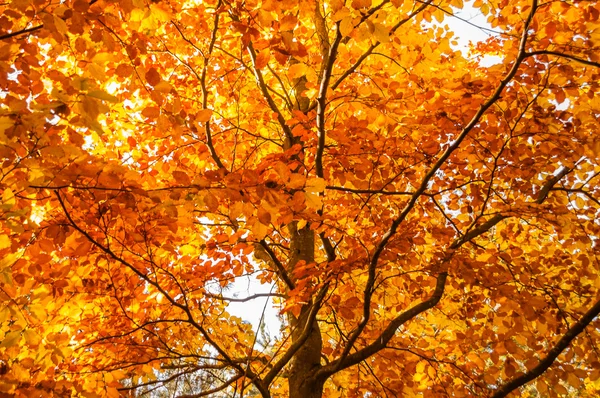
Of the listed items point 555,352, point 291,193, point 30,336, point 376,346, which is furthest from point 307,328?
point 30,336

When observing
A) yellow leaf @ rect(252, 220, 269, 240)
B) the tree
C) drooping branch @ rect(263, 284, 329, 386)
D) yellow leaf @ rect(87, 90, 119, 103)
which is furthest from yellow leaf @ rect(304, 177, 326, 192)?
drooping branch @ rect(263, 284, 329, 386)

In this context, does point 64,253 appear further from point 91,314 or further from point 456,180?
point 456,180

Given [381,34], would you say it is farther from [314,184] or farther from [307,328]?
[307,328]

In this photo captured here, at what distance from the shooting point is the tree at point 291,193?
8.44 ft

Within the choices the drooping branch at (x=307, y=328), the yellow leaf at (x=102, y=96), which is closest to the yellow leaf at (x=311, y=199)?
the yellow leaf at (x=102, y=96)

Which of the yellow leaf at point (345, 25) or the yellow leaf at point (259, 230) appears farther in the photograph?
the yellow leaf at point (345, 25)

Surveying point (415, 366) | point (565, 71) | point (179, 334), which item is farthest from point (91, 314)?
point (565, 71)

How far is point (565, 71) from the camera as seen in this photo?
3.25 m

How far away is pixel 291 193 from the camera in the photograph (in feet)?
9.55

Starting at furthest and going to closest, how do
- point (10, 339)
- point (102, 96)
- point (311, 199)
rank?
point (10, 339)
point (311, 199)
point (102, 96)

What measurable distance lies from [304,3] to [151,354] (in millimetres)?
3506

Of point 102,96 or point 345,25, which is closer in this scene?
point 102,96

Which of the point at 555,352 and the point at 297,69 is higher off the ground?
the point at 297,69

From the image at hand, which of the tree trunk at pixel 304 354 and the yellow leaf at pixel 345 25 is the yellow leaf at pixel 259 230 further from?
the tree trunk at pixel 304 354
